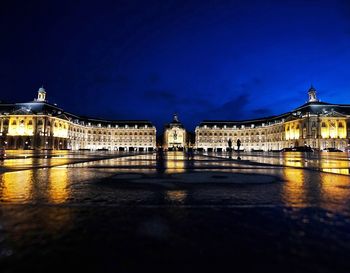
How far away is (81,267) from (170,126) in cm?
16741

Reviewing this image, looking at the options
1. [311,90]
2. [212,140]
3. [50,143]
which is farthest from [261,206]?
[212,140]

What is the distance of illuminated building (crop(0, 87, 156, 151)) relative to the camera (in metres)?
104

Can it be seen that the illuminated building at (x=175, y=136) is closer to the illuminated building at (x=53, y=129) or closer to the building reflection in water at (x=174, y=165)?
the illuminated building at (x=53, y=129)

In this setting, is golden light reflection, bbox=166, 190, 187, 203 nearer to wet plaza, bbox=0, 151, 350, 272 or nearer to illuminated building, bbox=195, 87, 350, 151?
wet plaza, bbox=0, 151, 350, 272

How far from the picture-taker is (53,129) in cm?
11006

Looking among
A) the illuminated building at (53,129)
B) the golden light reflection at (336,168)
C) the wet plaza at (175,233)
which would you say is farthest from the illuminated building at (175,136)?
the wet plaza at (175,233)

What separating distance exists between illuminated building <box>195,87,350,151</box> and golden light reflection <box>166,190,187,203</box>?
371ft

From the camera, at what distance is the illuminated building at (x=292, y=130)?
108 meters

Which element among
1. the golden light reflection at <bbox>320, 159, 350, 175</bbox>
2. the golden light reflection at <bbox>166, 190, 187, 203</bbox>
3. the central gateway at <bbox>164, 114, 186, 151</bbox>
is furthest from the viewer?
the central gateway at <bbox>164, 114, 186, 151</bbox>

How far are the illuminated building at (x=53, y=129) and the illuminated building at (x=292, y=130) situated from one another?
46.5m

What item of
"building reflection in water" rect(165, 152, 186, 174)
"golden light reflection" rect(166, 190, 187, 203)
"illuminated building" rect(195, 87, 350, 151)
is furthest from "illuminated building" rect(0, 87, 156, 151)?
"golden light reflection" rect(166, 190, 187, 203)

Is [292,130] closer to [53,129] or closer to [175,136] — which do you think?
[175,136]

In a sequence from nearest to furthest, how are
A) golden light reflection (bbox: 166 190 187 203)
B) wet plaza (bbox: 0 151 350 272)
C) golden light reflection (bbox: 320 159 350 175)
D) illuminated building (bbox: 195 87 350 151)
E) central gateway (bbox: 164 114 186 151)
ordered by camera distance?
wet plaza (bbox: 0 151 350 272)
golden light reflection (bbox: 166 190 187 203)
golden light reflection (bbox: 320 159 350 175)
illuminated building (bbox: 195 87 350 151)
central gateway (bbox: 164 114 186 151)

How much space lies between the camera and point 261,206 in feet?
16.9
